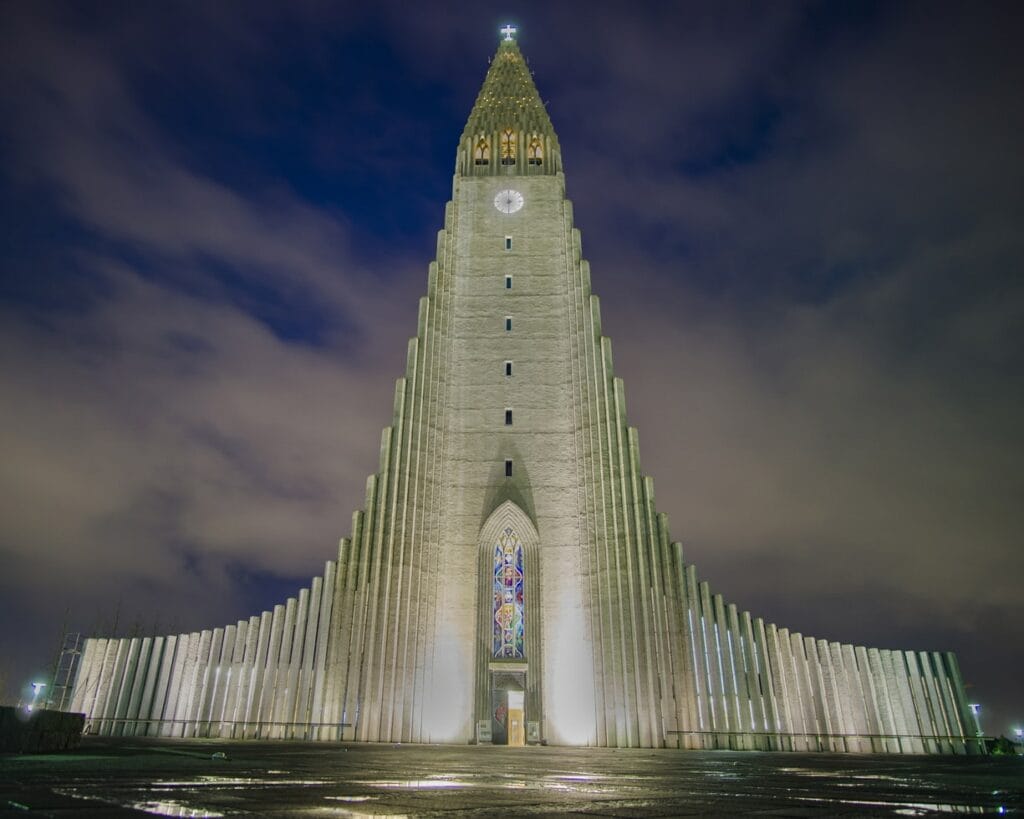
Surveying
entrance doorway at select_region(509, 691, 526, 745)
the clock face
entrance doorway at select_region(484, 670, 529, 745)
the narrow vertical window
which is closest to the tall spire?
the clock face

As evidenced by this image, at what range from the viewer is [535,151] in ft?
103

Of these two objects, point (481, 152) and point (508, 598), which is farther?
point (481, 152)

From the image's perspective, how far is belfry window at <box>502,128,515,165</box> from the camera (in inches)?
1231

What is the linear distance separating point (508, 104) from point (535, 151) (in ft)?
11.7

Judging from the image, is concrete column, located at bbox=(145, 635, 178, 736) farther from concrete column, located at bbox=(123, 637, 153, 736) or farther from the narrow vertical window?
the narrow vertical window

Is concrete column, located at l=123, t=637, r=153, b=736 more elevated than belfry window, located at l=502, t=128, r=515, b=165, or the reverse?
belfry window, located at l=502, t=128, r=515, b=165

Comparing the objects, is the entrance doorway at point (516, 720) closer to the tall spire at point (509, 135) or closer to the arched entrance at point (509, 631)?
the arched entrance at point (509, 631)

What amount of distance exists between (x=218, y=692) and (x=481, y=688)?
8.55 m

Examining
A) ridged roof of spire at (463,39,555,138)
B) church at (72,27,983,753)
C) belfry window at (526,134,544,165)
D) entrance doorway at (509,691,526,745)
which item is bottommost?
entrance doorway at (509,691,526,745)

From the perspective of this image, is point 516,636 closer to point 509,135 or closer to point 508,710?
point 508,710

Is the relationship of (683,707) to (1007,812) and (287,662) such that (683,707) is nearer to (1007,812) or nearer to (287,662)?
(287,662)

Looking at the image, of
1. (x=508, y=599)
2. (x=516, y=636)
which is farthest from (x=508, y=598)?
(x=516, y=636)

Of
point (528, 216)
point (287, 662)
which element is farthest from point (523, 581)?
point (528, 216)

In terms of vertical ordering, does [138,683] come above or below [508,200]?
below
